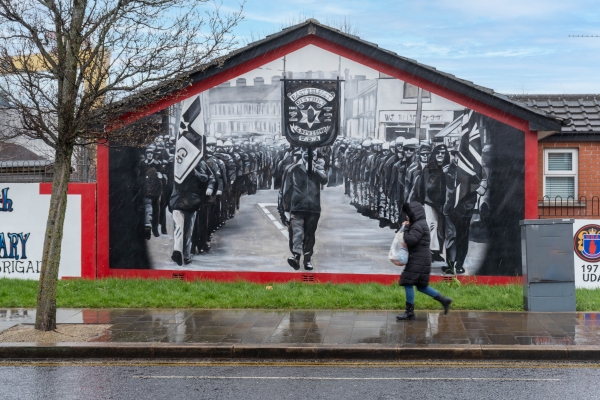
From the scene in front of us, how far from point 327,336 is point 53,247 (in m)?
4.09

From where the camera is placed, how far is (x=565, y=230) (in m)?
11.7

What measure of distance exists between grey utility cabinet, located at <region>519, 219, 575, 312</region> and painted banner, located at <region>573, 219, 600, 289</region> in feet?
7.63

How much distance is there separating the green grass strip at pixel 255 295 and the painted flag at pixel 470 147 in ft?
7.35

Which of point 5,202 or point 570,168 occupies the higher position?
point 570,168

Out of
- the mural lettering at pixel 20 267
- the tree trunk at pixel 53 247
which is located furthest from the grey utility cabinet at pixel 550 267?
the mural lettering at pixel 20 267

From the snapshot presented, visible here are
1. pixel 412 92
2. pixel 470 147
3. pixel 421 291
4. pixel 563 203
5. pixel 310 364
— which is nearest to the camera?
pixel 310 364

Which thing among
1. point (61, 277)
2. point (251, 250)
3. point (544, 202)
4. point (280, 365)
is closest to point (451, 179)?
point (544, 202)

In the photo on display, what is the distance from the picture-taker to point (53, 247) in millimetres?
10625

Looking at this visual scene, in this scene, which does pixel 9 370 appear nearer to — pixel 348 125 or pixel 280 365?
pixel 280 365

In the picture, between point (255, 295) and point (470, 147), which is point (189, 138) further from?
point (470, 147)

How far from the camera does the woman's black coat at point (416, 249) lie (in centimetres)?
1094

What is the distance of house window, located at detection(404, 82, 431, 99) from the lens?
14453mm

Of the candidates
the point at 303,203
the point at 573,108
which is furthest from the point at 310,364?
the point at 573,108

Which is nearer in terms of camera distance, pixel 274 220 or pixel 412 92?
pixel 412 92
